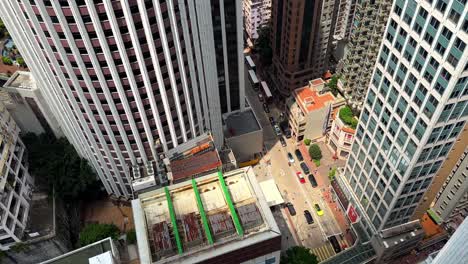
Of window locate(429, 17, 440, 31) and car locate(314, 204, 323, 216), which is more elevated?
car locate(314, 204, 323, 216)

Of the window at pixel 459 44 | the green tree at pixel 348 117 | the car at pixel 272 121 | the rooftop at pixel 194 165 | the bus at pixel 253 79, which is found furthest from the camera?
the bus at pixel 253 79

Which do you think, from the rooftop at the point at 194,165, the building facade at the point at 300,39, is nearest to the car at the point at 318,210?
the rooftop at the point at 194,165

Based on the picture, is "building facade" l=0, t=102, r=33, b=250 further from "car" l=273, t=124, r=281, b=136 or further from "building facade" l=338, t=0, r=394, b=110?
"building facade" l=338, t=0, r=394, b=110

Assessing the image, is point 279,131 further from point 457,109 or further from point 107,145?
point 457,109

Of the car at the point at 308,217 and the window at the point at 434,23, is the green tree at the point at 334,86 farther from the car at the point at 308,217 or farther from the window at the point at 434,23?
the window at the point at 434,23

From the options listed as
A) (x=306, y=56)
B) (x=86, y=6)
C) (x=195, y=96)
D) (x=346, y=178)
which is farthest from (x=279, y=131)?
(x=86, y=6)

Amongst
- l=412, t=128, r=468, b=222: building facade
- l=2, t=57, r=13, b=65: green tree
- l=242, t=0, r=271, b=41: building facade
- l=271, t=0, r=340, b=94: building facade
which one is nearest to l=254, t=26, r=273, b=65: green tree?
l=242, t=0, r=271, b=41: building facade
